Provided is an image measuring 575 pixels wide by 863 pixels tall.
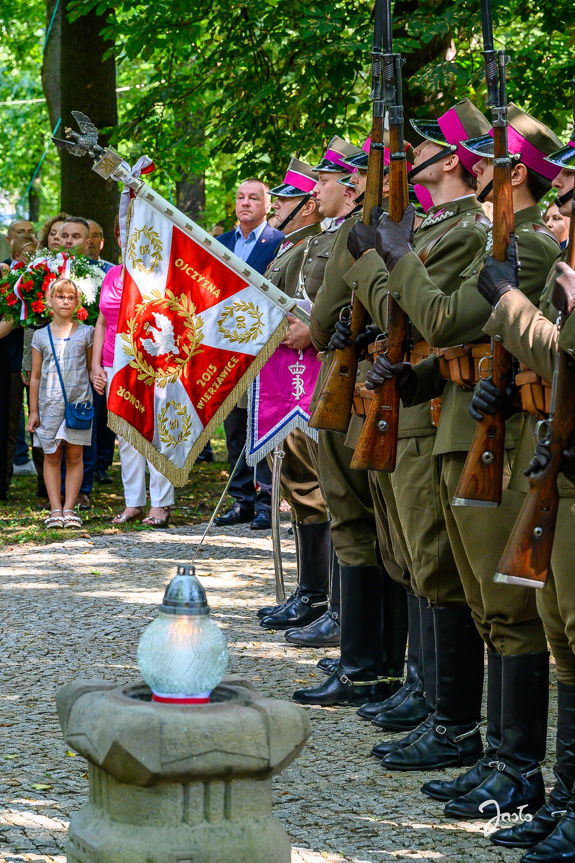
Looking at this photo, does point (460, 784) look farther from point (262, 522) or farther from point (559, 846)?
point (262, 522)

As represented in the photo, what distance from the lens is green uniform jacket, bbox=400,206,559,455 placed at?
3928 millimetres

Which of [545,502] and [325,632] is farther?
[325,632]

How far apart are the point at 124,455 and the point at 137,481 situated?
0.25 metres

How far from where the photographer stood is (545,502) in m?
3.24

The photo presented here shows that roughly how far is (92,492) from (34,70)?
19.7 meters

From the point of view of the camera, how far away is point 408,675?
201 inches

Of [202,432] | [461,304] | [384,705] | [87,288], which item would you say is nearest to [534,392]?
[461,304]

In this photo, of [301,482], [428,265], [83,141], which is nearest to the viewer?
[428,265]

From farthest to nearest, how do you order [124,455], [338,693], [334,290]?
1. [124,455]
2. [338,693]
3. [334,290]

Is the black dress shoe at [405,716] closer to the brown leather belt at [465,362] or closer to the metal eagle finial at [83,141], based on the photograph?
the brown leather belt at [465,362]

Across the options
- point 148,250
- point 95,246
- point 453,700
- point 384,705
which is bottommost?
point 384,705

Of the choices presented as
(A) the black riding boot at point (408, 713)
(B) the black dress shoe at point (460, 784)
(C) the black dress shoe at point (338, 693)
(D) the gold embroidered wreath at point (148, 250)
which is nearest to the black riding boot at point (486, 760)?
(B) the black dress shoe at point (460, 784)

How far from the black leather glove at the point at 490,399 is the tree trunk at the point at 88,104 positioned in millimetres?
9935

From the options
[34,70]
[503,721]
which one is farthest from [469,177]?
[34,70]
